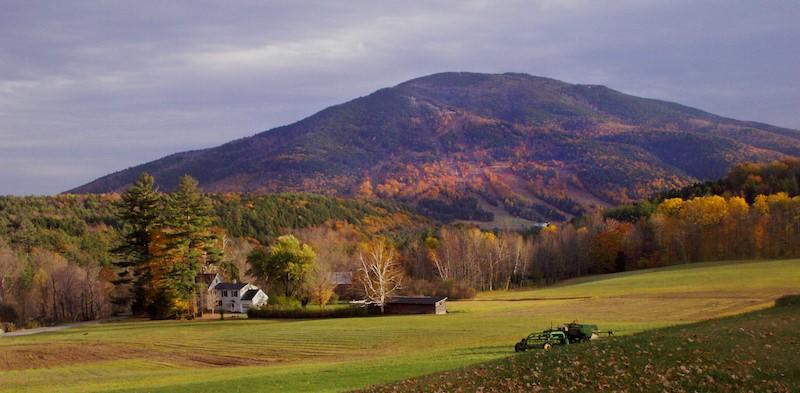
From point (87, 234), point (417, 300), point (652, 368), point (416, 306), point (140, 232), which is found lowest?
point (416, 306)

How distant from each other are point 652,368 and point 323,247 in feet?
304

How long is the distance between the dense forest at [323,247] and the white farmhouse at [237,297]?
272 centimetres

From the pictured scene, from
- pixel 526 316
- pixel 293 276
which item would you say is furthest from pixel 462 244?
pixel 526 316

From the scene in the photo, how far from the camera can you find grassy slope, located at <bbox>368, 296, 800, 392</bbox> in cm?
1792

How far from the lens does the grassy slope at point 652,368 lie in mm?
17922

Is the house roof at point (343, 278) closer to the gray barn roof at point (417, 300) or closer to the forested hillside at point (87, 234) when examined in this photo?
the forested hillside at point (87, 234)

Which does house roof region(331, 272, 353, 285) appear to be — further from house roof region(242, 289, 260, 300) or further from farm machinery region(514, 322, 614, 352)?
farm machinery region(514, 322, 614, 352)

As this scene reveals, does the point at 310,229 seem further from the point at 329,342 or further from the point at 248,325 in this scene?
the point at 329,342

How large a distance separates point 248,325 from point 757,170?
110100 mm

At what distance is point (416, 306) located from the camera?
2648 inches

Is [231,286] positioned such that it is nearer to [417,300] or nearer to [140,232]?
[140,232]

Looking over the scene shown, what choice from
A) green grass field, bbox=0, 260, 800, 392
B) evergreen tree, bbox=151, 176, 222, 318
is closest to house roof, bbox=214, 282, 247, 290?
evergreen tree, bbox=151, 176, 222, 318

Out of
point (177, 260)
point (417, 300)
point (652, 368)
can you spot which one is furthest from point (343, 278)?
point (652, 368)

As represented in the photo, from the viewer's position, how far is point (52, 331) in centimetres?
6291
